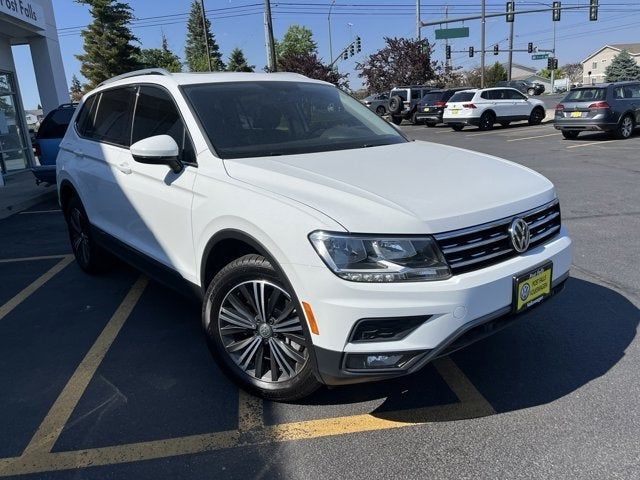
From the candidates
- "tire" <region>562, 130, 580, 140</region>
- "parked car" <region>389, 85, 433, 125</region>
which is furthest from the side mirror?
"parked car" <region>389, 85, 433, 125</region>

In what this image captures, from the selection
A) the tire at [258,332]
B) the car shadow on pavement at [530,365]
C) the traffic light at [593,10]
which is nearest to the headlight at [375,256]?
the tire at [258,332]

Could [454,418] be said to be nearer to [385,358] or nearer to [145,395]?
[385,358]

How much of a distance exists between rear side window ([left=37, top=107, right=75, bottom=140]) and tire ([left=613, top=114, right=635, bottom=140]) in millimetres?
14996

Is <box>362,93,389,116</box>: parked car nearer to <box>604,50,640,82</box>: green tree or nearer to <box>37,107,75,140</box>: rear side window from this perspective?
<box>37,107,75,140</box>: rear side window

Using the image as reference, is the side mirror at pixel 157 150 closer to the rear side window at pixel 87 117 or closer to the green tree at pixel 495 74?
the rear side window at pixel 87 117

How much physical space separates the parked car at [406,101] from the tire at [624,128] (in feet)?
45.7

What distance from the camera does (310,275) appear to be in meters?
2.52

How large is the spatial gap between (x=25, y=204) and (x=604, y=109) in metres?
15.4

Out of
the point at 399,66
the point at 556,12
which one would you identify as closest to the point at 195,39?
the point at 399,66

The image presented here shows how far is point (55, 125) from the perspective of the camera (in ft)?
36.1

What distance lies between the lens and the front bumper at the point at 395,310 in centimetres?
244

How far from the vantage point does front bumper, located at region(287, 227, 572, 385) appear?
96.0 inches

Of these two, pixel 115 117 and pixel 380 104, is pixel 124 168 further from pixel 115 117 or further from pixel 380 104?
pixel 380 104

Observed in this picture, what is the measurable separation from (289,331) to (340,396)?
24.4 inches
